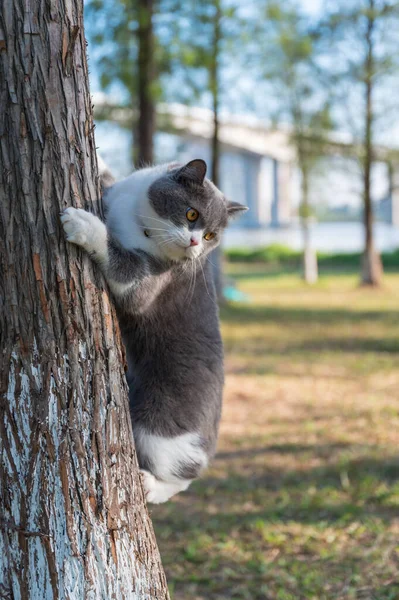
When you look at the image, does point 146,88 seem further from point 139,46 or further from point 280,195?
point 280,195

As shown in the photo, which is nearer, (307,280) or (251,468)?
(251,468)

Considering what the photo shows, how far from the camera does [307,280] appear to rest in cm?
1880

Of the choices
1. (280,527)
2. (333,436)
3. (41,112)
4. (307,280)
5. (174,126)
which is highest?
(41,112)

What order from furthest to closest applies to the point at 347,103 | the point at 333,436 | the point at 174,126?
the point at 347,103 → the point at 174,126 → the point at 333,436

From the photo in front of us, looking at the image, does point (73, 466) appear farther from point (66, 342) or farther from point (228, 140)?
point (228, 140)

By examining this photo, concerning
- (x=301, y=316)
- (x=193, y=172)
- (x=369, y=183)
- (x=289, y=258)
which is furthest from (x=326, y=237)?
(x=193, y=172)

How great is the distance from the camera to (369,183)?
16297 mm

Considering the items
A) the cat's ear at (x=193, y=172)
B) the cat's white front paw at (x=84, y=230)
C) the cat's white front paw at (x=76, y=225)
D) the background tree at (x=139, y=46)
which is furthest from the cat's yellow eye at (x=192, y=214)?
the background tree at (x=139, y=46)

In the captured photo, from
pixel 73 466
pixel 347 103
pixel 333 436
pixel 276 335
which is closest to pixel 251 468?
pixel 333 436

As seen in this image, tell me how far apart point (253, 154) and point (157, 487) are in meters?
22.0

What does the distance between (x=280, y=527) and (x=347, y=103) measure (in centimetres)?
1412

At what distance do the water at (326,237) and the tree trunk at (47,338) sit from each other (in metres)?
22.3

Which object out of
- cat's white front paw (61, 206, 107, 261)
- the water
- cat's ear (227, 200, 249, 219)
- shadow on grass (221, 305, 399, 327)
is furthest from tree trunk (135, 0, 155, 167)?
the water

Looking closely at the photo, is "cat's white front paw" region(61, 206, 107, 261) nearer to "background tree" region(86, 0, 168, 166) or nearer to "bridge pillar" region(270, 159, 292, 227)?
"background tree" region(86, 0, 168, 166)
